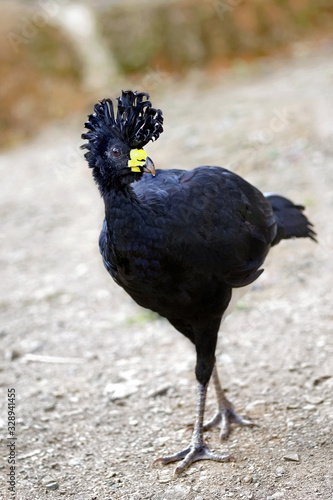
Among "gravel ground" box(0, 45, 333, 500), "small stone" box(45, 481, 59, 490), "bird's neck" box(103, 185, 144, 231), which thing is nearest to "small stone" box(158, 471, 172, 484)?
"gravel ground" box(0, 45, 333, 500)

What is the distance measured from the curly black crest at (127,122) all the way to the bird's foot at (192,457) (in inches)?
82.2

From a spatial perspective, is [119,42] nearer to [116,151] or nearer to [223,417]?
[223,417]

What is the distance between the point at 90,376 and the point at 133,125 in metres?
2.73

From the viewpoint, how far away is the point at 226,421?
4840 mm

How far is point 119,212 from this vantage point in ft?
12.8

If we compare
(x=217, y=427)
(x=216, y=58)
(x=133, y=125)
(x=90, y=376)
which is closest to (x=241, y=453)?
(x=217, y=427)

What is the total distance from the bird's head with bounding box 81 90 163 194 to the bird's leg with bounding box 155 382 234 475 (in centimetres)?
162

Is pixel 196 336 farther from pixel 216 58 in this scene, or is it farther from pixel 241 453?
pixel 216 58

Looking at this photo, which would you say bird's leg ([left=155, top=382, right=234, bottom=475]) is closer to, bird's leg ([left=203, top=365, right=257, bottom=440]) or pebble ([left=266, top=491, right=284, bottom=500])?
bird's leg ([left=203, top=365, right=257, bottom=440])

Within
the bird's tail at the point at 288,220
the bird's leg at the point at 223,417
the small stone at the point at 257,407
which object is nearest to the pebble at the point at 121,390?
the bird's leg at the point at 223,417

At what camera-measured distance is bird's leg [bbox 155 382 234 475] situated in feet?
14.4

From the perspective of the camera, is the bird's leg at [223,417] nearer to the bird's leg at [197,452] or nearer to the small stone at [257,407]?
→ the small stone at [257,407]

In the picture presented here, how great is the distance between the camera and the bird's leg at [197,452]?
4.38 meters

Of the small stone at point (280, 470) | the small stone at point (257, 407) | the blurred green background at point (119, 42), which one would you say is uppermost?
the blurred green background at point (119, 42)
